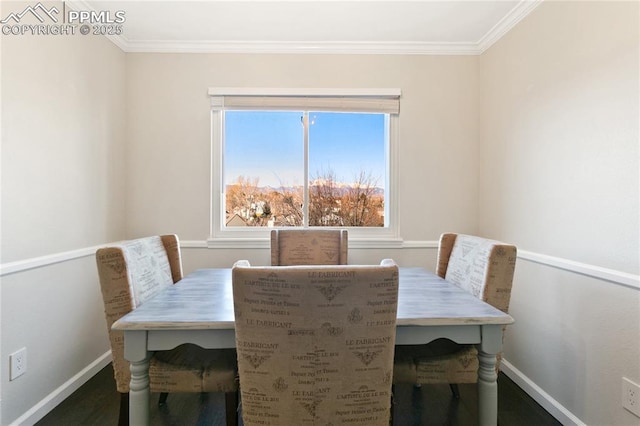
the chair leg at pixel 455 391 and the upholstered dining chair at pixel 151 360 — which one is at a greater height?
the upholstered dining chair at pixel 151 360

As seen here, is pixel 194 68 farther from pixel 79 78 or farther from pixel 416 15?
pixel 416 15

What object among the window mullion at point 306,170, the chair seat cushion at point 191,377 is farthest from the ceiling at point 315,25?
the chair seat cushion at point 191,377

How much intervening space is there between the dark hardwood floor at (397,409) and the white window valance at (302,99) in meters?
2.09

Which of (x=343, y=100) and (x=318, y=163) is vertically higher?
(x=343, y=100)

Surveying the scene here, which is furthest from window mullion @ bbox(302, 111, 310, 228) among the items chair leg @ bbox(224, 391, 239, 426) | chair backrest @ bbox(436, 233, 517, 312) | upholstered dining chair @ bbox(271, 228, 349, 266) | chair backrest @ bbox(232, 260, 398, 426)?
chair backrest @ bbox(232, 260, 398, 426)

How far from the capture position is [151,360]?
4.11 feet

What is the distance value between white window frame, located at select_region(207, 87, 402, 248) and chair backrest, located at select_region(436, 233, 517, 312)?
2.86 ft

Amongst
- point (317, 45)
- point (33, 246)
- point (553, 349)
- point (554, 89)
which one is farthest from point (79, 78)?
point (553, 349)

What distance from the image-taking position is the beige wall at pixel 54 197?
1.49 m

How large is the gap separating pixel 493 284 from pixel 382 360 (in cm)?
73

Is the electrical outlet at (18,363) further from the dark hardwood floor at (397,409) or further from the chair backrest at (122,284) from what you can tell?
the chair backrest at (122,284)

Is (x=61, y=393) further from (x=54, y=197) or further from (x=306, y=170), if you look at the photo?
(x=306, y=170)

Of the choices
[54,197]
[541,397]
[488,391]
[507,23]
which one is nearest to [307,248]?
[488,391]

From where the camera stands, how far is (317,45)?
241 cm
